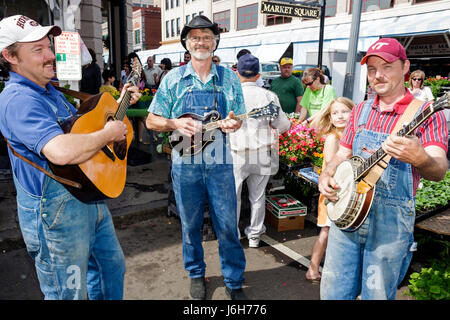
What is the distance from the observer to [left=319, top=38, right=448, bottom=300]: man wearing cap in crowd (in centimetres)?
215

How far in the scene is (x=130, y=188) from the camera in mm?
6262

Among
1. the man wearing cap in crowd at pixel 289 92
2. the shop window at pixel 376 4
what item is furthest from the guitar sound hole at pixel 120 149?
the shop window at pixel 376 4

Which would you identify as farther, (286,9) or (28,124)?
(286,9)

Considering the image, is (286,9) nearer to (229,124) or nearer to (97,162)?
(229,124)

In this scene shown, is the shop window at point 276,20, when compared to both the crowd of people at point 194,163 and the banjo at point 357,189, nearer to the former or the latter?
the crowd of people at point 194,163

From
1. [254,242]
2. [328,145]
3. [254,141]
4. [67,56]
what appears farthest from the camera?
[67,56]

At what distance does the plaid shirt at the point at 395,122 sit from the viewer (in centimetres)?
203

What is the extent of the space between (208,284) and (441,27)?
756 inches

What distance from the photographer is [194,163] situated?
318 cm

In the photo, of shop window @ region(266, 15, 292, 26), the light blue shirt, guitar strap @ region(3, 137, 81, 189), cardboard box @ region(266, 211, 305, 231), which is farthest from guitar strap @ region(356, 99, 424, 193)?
shop window @ region(266, 15, 292, 26)

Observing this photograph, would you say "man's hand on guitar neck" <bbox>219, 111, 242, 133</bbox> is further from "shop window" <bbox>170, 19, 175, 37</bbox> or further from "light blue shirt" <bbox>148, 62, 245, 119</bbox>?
"shop window" <bbox>170, 19, 175, 37</bbox>

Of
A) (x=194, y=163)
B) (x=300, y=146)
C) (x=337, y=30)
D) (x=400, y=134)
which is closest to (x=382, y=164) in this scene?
(x=400, y=134)

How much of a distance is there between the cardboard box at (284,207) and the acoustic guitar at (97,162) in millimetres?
2591

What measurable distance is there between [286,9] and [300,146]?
7165 millimetres
